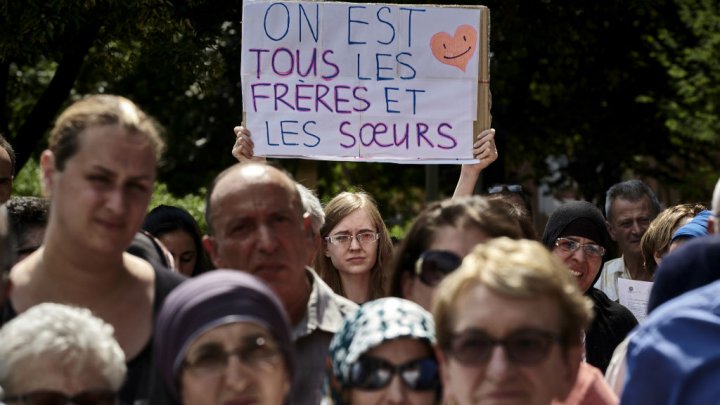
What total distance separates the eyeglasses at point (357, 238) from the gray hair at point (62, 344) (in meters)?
2.94

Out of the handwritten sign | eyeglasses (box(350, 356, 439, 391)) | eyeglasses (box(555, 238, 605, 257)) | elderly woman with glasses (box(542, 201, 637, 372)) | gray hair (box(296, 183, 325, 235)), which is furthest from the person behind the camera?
the handwritten sign

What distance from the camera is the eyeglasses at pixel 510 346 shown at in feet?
11.1

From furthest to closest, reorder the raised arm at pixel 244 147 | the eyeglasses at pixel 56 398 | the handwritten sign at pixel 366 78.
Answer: the handwritten sign at pixel 366 78, the raised arm at pixel 244 147, the eyeglasses at pixel 56 398

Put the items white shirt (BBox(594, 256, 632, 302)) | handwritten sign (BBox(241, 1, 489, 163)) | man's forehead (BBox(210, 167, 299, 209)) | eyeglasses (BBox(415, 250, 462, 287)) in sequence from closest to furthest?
eyeglasses (BBox(415, 250, 462, 287))
man's forehead (BBox(210, 167, 299, 209))
handwritten sign (BBox(241, 1, 489, 163))
white shirt (BBox(594, 256, 632, 302))

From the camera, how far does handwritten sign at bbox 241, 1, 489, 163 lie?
6867 millimetres

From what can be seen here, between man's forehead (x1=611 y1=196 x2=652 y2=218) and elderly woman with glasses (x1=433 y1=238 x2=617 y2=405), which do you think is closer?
elderly woman with glasses (x1=433 y1=238 x2=617 y2=405)

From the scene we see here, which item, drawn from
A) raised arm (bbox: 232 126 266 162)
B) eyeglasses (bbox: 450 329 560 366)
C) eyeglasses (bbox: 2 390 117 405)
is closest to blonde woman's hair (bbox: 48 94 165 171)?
eyeglasses (bbox: 2 390 117 405)

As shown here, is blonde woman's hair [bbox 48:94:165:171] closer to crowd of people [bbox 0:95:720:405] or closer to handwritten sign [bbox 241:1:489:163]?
crowd of people [bbox 0:95:720:405]

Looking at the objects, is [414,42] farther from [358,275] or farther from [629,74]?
[629,74]

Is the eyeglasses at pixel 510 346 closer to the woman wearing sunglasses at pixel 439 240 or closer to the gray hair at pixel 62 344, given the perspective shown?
the woman wearing sunglasses at pixel 439 240

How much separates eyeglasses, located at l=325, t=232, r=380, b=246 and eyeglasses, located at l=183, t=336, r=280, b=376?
3.01 metres

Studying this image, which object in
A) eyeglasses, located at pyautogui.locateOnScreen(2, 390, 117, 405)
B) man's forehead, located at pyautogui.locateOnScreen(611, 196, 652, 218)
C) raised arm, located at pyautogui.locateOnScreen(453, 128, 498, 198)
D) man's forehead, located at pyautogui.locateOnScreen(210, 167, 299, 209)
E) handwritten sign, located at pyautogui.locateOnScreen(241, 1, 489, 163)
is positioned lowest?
eyeglasses, located at pyautogui.locateOnScreen(2, 390, 117, 405)

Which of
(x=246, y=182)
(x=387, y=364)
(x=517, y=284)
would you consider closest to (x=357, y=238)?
(x=246, y=182)

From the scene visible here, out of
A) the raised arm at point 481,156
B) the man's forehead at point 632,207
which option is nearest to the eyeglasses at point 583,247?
the raised arm at point 481,156
